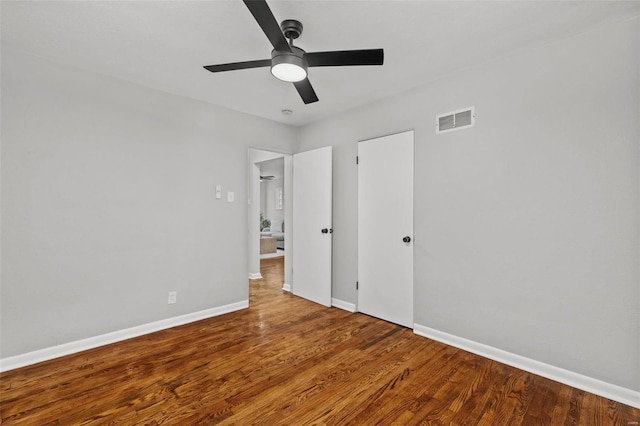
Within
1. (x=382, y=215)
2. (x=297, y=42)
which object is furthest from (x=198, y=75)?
(x=382, y=215)

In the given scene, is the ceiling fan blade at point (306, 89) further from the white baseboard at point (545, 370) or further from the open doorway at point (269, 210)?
the white baseboard at point (545, 370)

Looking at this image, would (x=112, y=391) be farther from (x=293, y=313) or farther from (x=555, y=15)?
(x=555, y=15)

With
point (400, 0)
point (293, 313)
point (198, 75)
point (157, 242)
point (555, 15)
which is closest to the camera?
point (400, 0)

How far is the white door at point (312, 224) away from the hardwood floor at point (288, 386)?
3.64 feet

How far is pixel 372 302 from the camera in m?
3.55

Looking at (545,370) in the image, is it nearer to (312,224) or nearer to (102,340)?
(312,224)

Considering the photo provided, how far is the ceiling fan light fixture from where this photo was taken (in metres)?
1.88

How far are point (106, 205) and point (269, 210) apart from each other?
7943mm

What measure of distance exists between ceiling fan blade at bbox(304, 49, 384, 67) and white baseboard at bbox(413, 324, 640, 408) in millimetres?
2499

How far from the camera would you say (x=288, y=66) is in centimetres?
191

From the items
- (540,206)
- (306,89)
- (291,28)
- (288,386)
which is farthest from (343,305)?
(291,28)

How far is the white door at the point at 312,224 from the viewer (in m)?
4.00

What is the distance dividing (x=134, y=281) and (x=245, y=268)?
126 centimetres

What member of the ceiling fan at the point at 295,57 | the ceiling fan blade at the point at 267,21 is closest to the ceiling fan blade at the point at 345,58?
the ceiling fan at the point at 295,57
